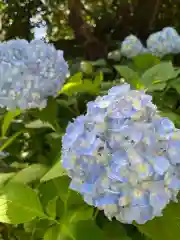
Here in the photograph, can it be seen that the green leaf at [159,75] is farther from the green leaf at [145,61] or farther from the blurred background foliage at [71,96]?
the green leaf at [145,61]

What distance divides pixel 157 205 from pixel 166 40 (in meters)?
0.91

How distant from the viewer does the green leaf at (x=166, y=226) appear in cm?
61

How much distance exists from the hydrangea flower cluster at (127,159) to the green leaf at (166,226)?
0.15 feet

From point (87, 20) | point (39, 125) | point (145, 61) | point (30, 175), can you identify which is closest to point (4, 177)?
point (30, 175)

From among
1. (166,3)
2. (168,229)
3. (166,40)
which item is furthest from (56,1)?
(168,229)

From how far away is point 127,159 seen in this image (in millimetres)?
544

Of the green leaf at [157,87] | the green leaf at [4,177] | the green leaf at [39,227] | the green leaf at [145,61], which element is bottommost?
the green leaf at [39,227]

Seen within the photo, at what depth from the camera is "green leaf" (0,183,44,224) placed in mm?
636

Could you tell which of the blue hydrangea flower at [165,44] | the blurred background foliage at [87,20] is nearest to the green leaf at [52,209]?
the blue hydrangea flower at [165,44]

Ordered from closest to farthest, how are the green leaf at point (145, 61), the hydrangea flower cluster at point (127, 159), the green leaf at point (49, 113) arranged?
the hydrangea flower cluster at point (127, 159) < the green leaf at point (49, 113) < the green leaf at point (145, 61)

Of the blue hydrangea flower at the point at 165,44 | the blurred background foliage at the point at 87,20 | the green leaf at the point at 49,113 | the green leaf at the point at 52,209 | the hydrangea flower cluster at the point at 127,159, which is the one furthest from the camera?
the blurred background foliage at the point at 87,20

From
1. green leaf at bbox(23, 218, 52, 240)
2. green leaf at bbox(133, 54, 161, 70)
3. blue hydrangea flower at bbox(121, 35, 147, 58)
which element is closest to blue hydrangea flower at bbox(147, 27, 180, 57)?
blue hydrangea flower at bbox(121, 35, 147, 58)

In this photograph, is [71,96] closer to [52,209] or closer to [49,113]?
[49,113]

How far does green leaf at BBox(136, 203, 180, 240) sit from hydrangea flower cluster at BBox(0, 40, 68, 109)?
343 millimetres
